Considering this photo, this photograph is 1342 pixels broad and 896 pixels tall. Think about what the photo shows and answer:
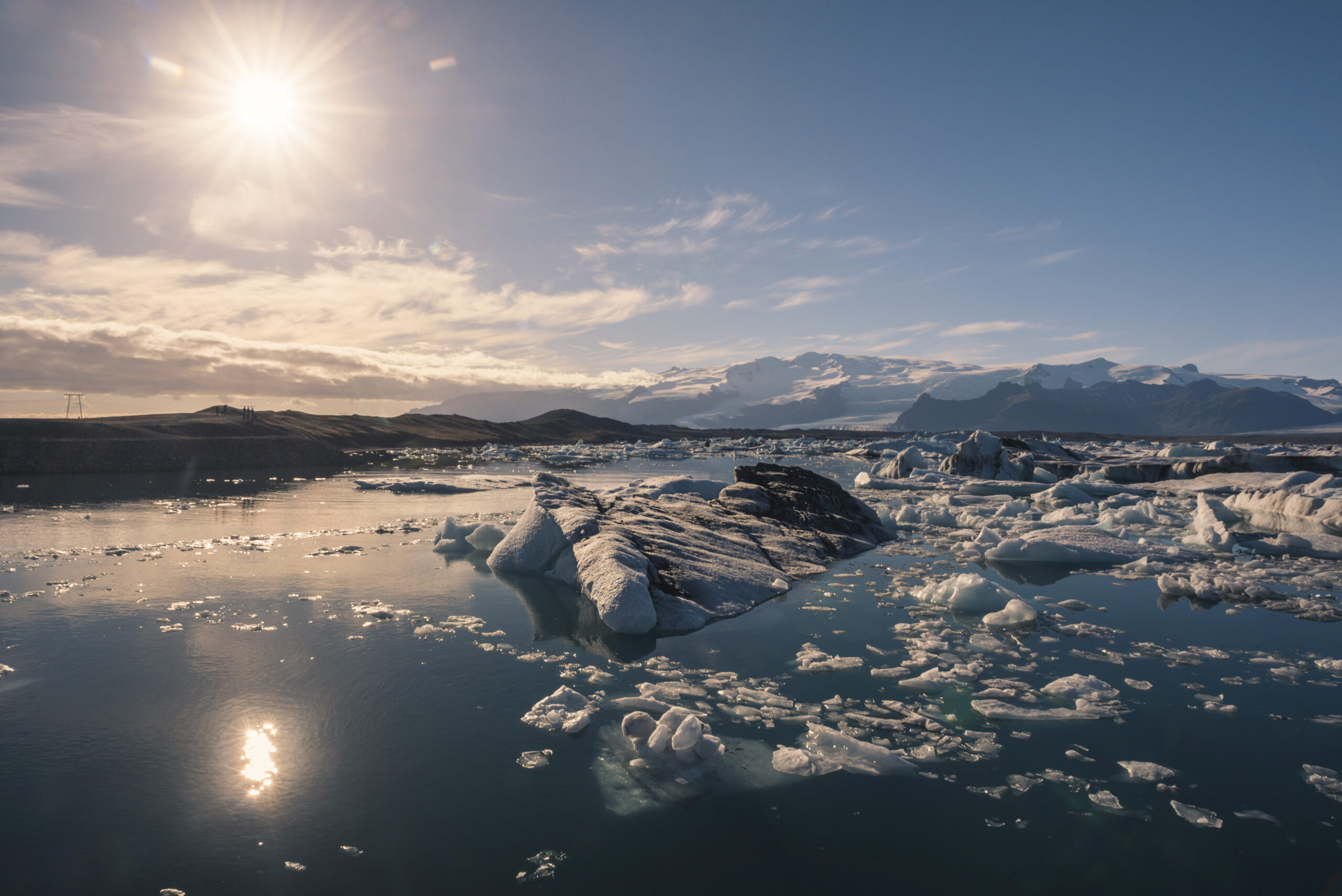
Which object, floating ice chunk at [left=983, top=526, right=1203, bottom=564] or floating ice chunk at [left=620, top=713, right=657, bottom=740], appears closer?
floating ice chunk at [left=620, top=713, right=657, bottom=740]

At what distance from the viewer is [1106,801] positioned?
4316 millimetres

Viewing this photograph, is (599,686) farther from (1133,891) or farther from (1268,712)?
(1268,712)

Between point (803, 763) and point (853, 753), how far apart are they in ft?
1.45

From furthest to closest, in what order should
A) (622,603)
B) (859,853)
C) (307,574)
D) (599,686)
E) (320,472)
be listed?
(320,472)
(307,574)
(622,603)
(599,686)
(859,853)

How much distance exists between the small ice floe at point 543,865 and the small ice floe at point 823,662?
3.48m

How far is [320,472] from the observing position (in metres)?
37.6

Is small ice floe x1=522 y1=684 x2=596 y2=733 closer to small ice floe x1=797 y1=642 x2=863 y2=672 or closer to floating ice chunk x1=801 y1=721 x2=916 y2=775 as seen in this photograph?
floating ice chunk x1=801 y1=721 x2=916 y2=775

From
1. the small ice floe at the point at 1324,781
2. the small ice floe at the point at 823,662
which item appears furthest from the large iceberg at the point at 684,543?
the small ice floe at the point at 1324,781

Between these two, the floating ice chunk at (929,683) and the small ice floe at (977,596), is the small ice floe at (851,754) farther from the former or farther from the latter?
the small ice floe at (977,596)

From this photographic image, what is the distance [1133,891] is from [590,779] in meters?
3.28

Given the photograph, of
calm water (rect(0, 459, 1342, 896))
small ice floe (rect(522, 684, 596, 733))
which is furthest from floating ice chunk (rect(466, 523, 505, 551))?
small ice floe (rect(522, 684, 596, 733))

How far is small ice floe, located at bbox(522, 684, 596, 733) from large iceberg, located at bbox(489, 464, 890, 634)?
2213mm

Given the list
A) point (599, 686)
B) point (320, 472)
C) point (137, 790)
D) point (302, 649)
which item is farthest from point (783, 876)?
point (320, 472)

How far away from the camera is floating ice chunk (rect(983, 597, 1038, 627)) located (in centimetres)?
818
